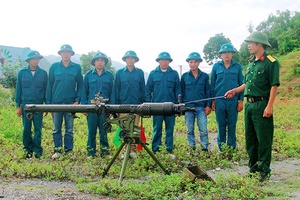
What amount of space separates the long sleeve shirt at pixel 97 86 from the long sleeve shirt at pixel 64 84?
143 millimetres

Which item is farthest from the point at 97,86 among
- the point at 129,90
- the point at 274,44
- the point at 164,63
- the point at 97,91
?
the point at 274,44

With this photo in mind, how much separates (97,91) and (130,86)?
0.62 m

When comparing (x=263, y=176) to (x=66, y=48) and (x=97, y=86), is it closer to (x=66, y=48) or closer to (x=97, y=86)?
(x=97, y=86)

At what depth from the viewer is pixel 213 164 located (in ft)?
19.4

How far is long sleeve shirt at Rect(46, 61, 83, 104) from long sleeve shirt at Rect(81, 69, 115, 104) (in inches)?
5.6

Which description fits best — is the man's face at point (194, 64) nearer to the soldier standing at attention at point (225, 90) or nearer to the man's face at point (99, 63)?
the soldier standing at attention at point (225, 90)

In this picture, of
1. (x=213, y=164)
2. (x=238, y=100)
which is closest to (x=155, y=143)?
(x=213, y=164)

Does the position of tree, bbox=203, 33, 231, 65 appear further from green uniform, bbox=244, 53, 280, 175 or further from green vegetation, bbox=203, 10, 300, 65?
green uniform, bbox=244, 53, 280, 175

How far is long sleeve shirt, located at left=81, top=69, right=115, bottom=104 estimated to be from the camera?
6.54 meters

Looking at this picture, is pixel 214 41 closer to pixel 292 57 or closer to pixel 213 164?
pixel 292 57

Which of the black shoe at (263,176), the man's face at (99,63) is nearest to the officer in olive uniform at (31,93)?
the man's face at (99,63)

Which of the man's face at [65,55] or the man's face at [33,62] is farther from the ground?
the man's face at [65,55]

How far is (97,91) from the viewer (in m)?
6.53

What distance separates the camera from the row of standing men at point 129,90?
652cm
